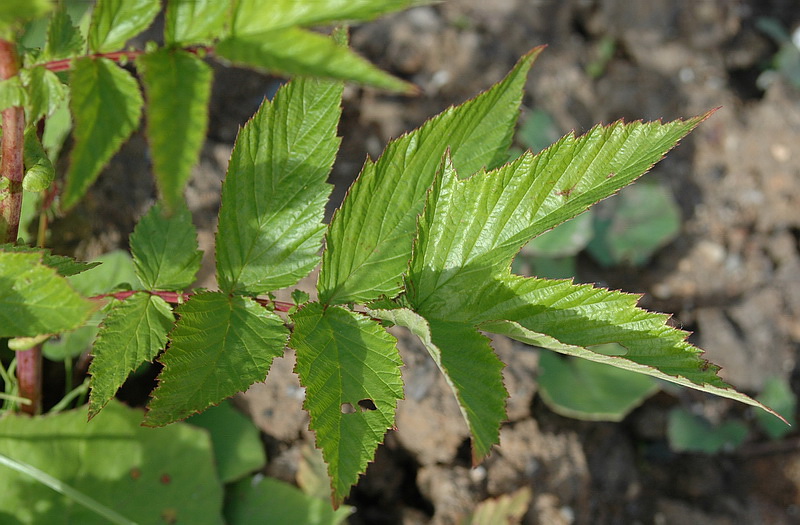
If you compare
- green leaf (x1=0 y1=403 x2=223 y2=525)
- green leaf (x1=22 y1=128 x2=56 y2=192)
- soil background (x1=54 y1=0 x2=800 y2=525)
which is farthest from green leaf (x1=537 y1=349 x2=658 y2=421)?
green leaf (x1=22 y1=128 x2=56 y2=192)

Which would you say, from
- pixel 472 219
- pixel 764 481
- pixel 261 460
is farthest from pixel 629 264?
pixel 472 219

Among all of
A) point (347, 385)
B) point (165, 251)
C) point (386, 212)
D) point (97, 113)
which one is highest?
point (97, 113)

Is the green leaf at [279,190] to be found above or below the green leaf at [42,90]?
below

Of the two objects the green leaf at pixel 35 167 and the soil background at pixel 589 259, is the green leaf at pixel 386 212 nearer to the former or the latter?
the green leaf at pixel 35 167

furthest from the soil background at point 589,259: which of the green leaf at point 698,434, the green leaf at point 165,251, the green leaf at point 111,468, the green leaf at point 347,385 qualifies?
the green leaf at point 347,385

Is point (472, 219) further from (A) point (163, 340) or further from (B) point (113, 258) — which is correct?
(B) point (113, 258)

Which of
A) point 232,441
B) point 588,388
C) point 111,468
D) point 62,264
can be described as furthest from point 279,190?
point 588,388

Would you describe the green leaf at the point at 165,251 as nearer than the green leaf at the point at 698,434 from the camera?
Yes

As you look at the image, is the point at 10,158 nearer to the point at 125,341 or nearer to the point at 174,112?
the point at 125,341
